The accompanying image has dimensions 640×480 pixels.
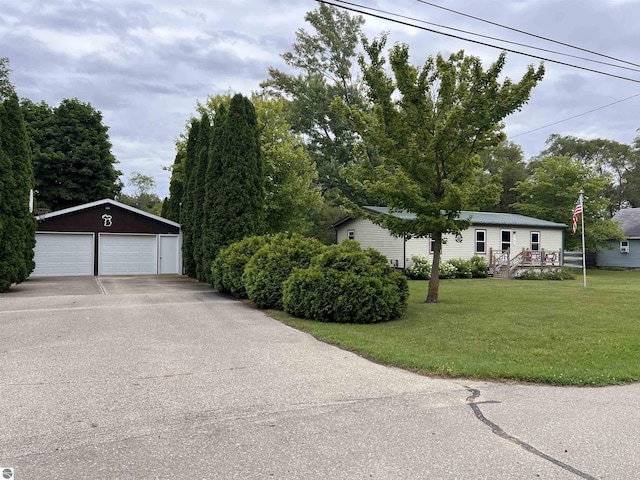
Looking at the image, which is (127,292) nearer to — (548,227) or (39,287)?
(39,287)

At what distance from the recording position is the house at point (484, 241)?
73.8 ft

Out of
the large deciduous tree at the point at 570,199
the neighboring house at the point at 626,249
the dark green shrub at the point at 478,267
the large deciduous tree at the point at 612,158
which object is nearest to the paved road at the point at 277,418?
the dark green shrub at the point at 478,267

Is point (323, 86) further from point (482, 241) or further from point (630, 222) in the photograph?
point (630, 222)

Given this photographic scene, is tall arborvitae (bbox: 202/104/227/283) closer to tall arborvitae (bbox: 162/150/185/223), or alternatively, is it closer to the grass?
the grass

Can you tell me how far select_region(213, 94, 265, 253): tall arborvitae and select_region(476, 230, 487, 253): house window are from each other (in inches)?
518

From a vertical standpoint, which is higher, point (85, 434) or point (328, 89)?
point (328, 89)

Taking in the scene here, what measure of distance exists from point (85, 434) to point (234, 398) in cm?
136

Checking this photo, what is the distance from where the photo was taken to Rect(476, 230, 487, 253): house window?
24281 mm

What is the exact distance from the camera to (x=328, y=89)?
111 ft

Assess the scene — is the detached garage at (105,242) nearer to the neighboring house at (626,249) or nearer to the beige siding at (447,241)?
the beige siding at (447,241)

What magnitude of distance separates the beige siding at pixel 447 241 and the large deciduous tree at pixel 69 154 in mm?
17301

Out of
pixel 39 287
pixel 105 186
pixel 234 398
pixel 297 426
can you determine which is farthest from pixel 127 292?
pixel 105 186

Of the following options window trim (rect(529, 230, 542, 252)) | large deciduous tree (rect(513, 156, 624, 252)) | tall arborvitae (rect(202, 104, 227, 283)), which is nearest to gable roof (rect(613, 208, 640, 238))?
large deciduous tree (rect(513, 156, 624, 252))

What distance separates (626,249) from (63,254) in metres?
36.6
